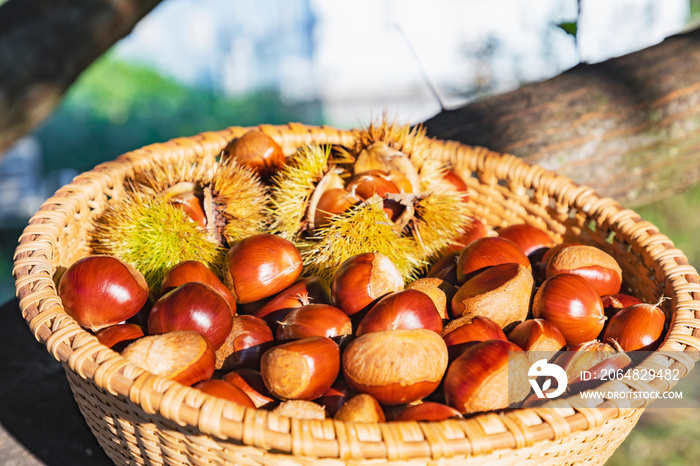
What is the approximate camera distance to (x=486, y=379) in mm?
925

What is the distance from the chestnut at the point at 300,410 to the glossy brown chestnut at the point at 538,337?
0.39 m

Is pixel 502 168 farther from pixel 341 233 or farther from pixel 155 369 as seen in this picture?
pixel 155 369

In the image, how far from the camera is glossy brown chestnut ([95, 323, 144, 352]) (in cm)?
107

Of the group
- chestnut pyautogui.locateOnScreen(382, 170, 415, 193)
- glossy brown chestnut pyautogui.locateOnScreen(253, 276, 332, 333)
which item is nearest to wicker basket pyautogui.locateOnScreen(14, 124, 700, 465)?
glossy brown chestnut pyautogui.locateOnScreen(253, 276, 332, 333)

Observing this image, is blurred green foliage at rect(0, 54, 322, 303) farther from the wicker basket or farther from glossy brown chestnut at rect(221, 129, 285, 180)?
the wicker basket

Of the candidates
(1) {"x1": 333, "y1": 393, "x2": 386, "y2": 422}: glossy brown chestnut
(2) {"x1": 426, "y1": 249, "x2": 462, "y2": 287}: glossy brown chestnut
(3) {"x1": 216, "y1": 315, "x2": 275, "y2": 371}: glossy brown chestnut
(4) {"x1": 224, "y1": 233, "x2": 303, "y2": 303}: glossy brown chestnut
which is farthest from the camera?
(2) {"x1": 426, "y1": 249, "x2": 462, "y2": 287}: glossy brown chestnut

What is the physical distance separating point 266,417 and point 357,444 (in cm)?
13

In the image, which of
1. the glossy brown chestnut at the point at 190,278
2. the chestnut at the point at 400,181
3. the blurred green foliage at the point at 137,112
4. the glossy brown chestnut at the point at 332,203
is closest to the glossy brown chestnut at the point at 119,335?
the glossy brown chestnut at the point at 190,278

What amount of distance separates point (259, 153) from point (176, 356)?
0.74m

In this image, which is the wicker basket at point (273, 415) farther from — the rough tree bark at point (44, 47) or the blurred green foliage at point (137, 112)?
the blurred green foliage at point (137, 112)

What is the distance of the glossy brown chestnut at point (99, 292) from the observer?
1.08 metres

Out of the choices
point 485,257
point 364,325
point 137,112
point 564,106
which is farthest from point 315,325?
point 137,112

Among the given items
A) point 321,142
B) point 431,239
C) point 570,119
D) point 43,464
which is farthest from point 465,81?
point 43,464

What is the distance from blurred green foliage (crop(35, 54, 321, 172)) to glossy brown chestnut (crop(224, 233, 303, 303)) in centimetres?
473
